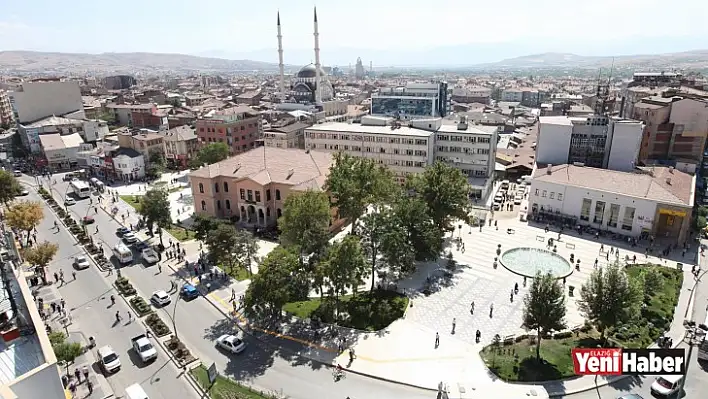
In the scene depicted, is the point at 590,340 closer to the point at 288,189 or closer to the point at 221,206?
the point at 288,189

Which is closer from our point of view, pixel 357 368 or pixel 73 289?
pixel 357 368

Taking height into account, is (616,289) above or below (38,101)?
below

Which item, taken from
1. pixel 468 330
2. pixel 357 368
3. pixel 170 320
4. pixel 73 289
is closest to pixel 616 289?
pixel 468 330

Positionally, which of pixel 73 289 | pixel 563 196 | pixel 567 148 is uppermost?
pixel 567 148

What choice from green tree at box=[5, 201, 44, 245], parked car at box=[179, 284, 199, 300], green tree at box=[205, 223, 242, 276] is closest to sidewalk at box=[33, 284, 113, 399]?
parked car at box=[179, 284, 199, 300]

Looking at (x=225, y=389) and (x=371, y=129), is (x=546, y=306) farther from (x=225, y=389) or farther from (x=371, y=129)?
(x=371, y=129)

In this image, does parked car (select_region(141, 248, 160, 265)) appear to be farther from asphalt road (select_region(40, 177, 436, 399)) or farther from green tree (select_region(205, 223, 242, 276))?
green tree (select_region(205, 223, 242, 276))
